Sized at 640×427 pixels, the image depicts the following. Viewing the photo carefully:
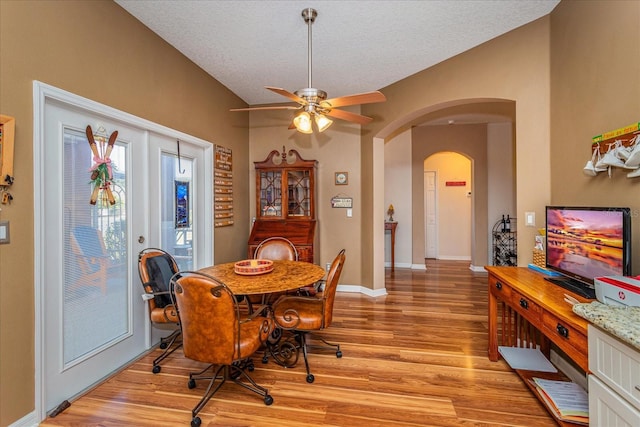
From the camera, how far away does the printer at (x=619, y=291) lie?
132 centimetres

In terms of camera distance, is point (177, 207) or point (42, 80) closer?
point (42, 80)

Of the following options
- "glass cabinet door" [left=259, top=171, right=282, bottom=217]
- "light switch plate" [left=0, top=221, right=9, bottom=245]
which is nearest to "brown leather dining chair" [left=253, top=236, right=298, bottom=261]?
"glass cabinet door" [left=259, top=171, right=282, bottom=217]

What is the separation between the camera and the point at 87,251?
2217 millimetres

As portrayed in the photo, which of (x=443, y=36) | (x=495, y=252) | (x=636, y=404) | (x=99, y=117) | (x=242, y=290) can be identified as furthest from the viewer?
(x=495, y=252)

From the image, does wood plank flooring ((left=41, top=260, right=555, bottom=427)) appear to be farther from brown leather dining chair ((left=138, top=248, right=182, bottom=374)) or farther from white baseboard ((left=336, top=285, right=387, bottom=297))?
white baseboard ((left=336, top=285, right=387, bottom=297))

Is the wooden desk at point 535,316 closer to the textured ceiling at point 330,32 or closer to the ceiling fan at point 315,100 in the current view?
the ceiling fan at point 315,100

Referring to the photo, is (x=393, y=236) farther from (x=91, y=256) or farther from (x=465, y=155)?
(x=91, y=256)

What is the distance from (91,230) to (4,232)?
594 millimetres

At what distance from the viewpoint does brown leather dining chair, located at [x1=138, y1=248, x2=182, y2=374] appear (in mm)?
2346

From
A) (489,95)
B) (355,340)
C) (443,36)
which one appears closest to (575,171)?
(489,95)

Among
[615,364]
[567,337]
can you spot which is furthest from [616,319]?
[567,337]

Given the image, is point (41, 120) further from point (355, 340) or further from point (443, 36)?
point (443, 36)

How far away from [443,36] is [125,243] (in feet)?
11.2

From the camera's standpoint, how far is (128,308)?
8.44 ft
